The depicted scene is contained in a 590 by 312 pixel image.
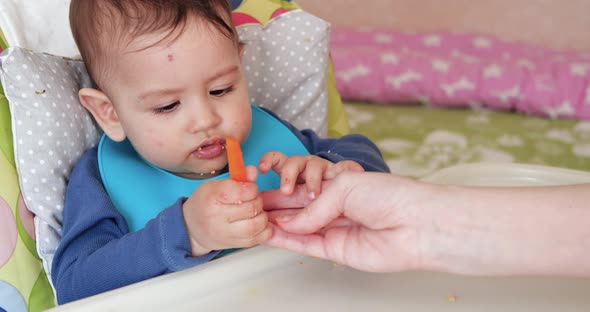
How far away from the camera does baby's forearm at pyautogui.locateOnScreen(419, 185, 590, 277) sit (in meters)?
0.66

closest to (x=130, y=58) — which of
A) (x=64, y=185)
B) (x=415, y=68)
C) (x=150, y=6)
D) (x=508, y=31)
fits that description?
(x=150, y=6)

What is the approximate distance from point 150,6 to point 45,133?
215mm

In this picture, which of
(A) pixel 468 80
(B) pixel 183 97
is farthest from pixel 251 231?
(A) pixel 468 80

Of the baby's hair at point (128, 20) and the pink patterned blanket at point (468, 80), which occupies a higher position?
the baby's hair at point (128, 20)

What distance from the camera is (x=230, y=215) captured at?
68cm

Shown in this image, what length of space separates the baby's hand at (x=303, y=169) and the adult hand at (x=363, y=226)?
0.19 feet

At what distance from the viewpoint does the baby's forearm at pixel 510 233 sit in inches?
26.2

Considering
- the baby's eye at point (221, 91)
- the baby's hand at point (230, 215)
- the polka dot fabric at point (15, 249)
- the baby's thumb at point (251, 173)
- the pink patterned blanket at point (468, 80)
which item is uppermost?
the baby's eye at point (221, 91)

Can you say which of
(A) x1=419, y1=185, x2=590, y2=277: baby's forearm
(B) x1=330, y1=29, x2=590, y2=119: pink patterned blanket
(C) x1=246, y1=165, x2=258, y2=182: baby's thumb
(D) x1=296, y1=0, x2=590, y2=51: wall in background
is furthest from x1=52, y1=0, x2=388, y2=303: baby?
(D) x1=296, y1=0, x2=590, y2=51: wall in background

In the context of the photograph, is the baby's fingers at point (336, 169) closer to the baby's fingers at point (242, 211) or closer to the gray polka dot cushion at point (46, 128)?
the baby's fingers at point (242, 211)

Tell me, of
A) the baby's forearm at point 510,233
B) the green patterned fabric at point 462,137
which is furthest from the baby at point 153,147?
the green patterned fabric at point 462,137

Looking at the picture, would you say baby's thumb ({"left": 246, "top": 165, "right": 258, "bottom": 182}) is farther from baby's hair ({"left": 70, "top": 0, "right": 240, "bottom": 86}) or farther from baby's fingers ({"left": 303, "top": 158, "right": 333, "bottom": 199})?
baby's hair ({"left": 70, "top": 0, "right": 240, "bottom": 86})

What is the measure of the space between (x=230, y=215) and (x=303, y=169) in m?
0.16

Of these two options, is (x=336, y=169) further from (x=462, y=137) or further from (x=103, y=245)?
(x=462, y=137)
